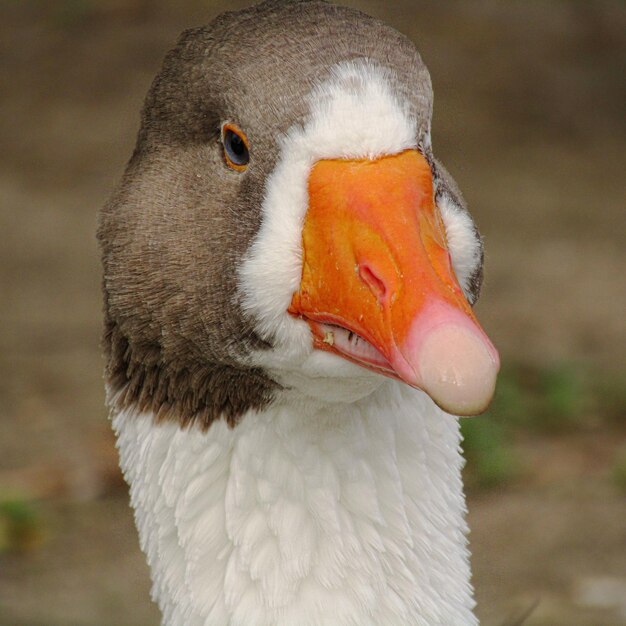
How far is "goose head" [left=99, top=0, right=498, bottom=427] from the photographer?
95.7 inches

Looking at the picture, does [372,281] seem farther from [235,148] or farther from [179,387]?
[179,387]

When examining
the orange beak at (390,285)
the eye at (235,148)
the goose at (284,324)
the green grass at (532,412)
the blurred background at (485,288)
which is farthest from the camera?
the green grass at (532,412)

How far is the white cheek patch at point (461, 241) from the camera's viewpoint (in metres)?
2.61

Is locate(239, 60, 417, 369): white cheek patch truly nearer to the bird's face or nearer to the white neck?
the bird's face

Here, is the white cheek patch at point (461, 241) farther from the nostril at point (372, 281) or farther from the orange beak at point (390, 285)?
the nostril at point (372, 281)

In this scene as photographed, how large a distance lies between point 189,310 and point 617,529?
4.04 m

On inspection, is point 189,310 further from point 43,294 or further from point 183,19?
point 183,19

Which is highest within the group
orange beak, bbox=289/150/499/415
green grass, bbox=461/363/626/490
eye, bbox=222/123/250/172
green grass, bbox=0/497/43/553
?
eye, bbox=222/123/250/172

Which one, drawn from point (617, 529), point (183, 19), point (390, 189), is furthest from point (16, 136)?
point (390, 189)

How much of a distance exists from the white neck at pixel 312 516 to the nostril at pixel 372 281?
0.49m

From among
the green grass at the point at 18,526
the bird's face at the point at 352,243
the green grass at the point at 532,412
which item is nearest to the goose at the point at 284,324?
the bird's face at the point at 352,243

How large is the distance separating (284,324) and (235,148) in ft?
1.42

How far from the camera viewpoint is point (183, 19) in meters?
11.2

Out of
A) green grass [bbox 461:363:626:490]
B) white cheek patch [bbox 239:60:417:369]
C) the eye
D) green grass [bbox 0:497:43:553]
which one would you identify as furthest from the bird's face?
green grass [bbox 461:363:626:490]
